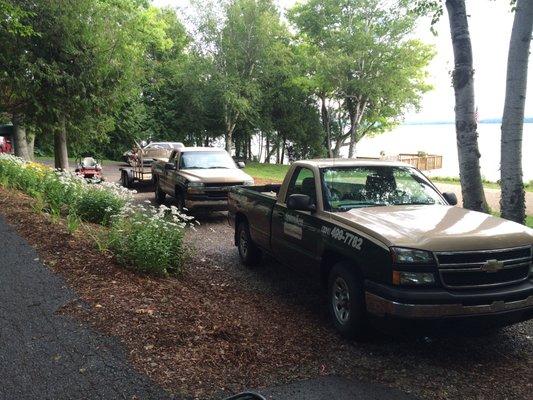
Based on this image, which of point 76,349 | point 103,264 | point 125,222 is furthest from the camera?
point 125,222

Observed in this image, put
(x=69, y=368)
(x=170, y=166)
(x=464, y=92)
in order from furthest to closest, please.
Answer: (x=170, y=166) < (x=464, y=92) < (x=69, y=368)

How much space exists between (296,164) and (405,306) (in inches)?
113

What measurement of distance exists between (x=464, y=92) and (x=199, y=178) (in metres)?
6.02

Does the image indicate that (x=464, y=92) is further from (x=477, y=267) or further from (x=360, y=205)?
(x=477, y=267)

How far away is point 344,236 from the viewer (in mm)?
4738

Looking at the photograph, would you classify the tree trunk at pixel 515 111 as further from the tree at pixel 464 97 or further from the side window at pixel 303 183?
the side window at pixel 303 183

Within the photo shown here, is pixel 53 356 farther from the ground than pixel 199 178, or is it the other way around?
pixel 199 178

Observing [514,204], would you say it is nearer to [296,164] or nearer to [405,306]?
[296,164]

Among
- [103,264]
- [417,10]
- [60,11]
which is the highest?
[60,11]

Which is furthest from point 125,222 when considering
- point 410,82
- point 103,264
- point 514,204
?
point 410,82

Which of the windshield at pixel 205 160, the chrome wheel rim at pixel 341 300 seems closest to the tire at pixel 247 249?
the chrome wheel rim at pixel 341 300

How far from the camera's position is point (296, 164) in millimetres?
6406

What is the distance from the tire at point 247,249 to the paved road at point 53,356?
289 cm

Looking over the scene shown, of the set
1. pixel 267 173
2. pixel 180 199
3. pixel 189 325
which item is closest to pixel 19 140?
pixel 180 199
